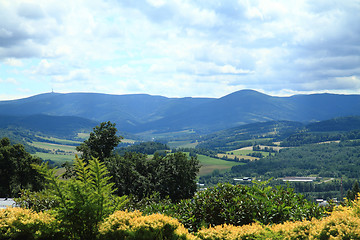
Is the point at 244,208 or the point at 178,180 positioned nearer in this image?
the point at 244,208

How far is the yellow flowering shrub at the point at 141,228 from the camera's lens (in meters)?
6.50

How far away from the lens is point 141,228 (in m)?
6.50

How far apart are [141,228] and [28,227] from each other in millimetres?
2961

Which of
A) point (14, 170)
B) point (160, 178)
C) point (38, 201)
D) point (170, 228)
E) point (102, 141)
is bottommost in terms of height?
point (14, 170)

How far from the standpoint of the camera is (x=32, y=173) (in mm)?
36000

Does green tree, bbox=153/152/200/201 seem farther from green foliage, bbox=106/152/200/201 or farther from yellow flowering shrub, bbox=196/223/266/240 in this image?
yellow flowering shrub, bbox=196/223/266/240

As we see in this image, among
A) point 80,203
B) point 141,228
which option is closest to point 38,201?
point 80,203

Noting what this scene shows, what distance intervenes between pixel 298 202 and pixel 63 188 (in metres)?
6.49

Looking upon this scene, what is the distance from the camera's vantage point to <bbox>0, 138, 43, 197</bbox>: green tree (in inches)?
1305

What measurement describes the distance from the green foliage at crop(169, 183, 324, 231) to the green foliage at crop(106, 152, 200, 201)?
597 inches

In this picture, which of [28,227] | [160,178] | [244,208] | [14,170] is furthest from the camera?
[14,170]

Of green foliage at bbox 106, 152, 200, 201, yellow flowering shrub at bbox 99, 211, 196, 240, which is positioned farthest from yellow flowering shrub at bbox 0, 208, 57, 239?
green foliage at bbox 106, 152, 200, 201

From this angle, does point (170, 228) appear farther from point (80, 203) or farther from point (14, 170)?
point (14, 170)

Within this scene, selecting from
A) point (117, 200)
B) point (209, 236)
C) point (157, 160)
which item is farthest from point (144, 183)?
point (209, 236)
